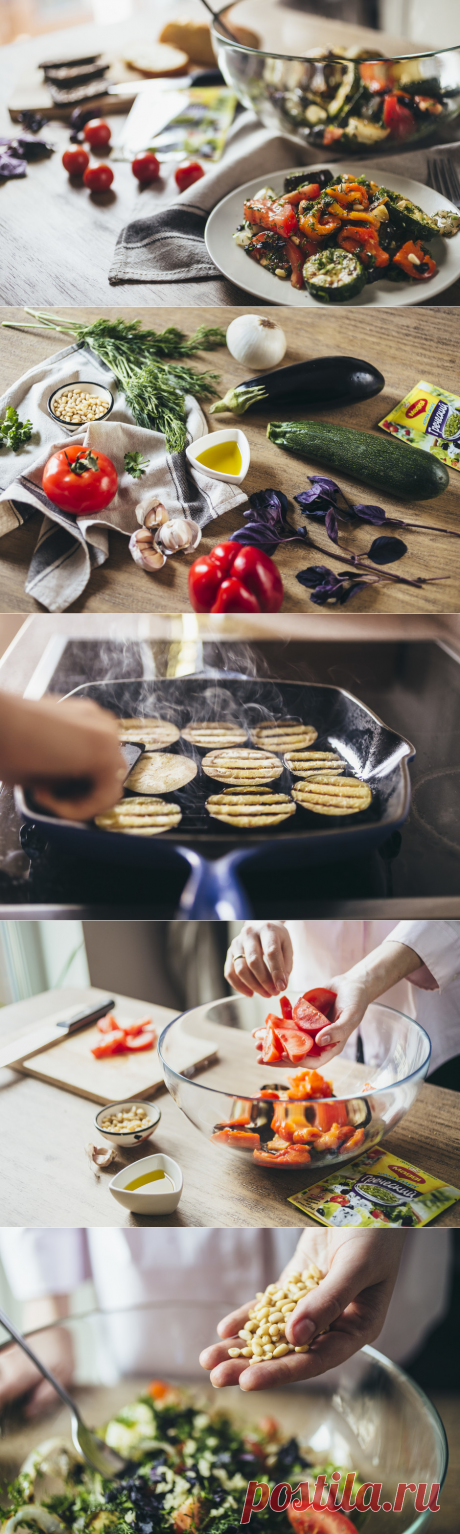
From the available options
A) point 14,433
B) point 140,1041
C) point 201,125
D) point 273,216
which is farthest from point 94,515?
point 201,125

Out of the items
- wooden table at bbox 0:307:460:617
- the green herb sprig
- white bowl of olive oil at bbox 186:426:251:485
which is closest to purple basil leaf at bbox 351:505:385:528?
wooden table at bbox 0:307:460:617

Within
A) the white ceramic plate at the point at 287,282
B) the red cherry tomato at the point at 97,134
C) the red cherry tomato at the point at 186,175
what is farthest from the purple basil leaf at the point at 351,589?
the red cherry tomato at the point at 97,134

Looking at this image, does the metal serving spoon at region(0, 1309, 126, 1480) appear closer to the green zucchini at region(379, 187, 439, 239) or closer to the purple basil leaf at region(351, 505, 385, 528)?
the purple basil leaf at region(351, 505, 385, 528)

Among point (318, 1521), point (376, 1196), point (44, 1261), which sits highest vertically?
point (376, 1196)

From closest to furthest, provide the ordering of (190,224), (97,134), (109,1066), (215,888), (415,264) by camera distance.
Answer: (215,888), (109,1066), (415,264), (190,224), (97,134)

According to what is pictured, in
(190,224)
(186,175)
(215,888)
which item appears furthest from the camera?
(186,175)

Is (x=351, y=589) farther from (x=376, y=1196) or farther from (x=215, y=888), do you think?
(x=376, y=1196)
